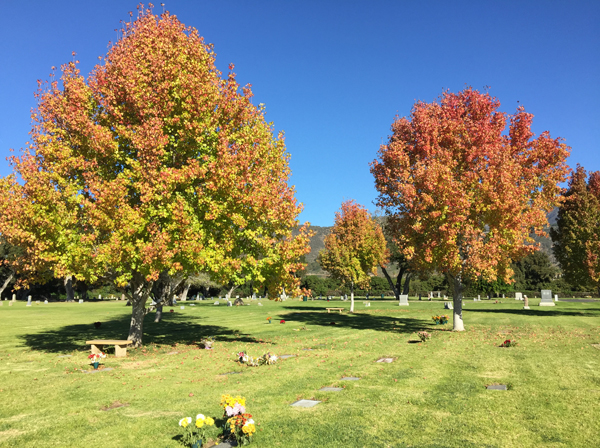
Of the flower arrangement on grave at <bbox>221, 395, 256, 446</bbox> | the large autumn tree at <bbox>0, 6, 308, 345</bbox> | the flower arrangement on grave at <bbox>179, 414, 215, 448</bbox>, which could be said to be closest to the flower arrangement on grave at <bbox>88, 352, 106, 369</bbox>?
the large autumn tree at <bbox>0, 6, 308, 345</bbox>

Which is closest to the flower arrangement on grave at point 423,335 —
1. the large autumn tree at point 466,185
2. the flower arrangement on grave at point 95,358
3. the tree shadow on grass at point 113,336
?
the large autumn tree at point 466,185

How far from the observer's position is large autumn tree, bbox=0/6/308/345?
15008 millimetres

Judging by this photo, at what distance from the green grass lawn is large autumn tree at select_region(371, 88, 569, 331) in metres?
5.02

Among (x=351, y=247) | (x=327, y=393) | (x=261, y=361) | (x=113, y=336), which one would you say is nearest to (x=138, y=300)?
(x=113, y=336)

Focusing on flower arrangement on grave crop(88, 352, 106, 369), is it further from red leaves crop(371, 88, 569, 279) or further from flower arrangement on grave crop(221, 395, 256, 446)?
red leaves crop(371, 88, 569, 279)

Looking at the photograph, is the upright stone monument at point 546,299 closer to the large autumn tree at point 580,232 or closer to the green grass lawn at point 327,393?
the large autumn tree at point 580,232

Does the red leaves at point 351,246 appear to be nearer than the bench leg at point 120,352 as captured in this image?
No

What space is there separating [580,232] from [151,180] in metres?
37.4

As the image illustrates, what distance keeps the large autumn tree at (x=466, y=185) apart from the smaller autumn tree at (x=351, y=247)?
603 inches

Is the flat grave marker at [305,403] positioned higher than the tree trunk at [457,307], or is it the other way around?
the tree trunk at [457,307]

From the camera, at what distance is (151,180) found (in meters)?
15.2

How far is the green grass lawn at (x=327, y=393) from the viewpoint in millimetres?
7281

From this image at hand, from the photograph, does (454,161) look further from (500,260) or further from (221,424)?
(221,424)

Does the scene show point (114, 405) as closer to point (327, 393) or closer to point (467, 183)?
point (327, 393)
